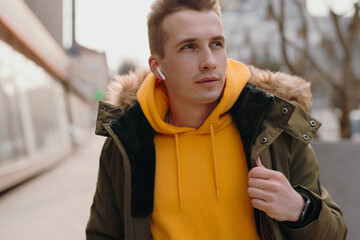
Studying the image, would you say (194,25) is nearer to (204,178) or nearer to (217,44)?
(217,44)

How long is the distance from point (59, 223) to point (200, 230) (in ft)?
14.5

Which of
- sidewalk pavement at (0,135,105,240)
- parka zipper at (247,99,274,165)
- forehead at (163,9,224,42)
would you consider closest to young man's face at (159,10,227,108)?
forehead at (163,9,224,42)

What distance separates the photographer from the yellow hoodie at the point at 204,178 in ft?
5.46

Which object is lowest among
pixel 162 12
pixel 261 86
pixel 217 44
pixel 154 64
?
pixel 261 86

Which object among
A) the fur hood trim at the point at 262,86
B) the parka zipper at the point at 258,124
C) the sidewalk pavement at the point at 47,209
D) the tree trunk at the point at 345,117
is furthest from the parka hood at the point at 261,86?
the sidewalk pavement at the point at 47,209

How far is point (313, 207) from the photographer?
4.96 feet

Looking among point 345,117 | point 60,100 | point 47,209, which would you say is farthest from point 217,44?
point 60,100

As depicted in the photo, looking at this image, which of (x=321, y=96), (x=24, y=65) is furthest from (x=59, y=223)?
(x=321, y=96)

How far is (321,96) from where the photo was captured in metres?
10.2

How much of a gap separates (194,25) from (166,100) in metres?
0.50

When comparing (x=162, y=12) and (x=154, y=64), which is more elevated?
(x=162, y=12)

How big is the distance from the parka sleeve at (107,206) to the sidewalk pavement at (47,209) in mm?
3146

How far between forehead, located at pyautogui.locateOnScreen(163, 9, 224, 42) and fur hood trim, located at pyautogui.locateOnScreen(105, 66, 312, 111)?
34 cm

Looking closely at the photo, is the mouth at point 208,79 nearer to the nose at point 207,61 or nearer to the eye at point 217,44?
the nose at point 207,61
